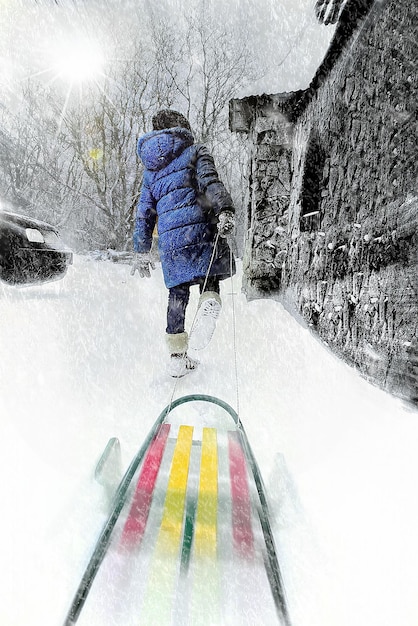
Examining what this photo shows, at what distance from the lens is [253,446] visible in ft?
4.91

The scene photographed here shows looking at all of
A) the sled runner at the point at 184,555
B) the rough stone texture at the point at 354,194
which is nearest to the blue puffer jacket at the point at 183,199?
the rough stone texture at the point at 354,194

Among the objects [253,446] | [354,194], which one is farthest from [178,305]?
[354,194]

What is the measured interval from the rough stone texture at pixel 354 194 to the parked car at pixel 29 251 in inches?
72.5

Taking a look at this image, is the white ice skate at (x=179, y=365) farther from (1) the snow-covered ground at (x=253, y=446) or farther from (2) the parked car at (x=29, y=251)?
(2) the parked car at (x=29, y=251)

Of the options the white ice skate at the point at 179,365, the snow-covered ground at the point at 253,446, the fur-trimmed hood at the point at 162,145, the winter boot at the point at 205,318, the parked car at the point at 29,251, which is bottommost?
the snow-covered ground at the point at 253,446

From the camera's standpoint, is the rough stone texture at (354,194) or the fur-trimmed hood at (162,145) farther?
the fur-trimmed hood at (162,145)

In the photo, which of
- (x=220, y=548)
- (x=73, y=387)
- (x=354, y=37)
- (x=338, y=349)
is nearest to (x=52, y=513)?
(x=220, y=548)

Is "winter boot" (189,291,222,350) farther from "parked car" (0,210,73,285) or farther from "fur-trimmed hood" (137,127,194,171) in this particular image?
"parked car" (0,210,73,285)

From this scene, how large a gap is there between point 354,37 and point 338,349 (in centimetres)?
148

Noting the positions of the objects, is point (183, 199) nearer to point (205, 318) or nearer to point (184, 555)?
point (205, 318)

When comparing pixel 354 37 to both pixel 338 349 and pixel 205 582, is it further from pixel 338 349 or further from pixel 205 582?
pixel 205 582

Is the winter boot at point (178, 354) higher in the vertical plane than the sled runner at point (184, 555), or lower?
higher

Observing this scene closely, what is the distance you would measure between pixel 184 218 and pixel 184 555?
1477 millimetres

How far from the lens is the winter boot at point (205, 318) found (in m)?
Result: 1.79
